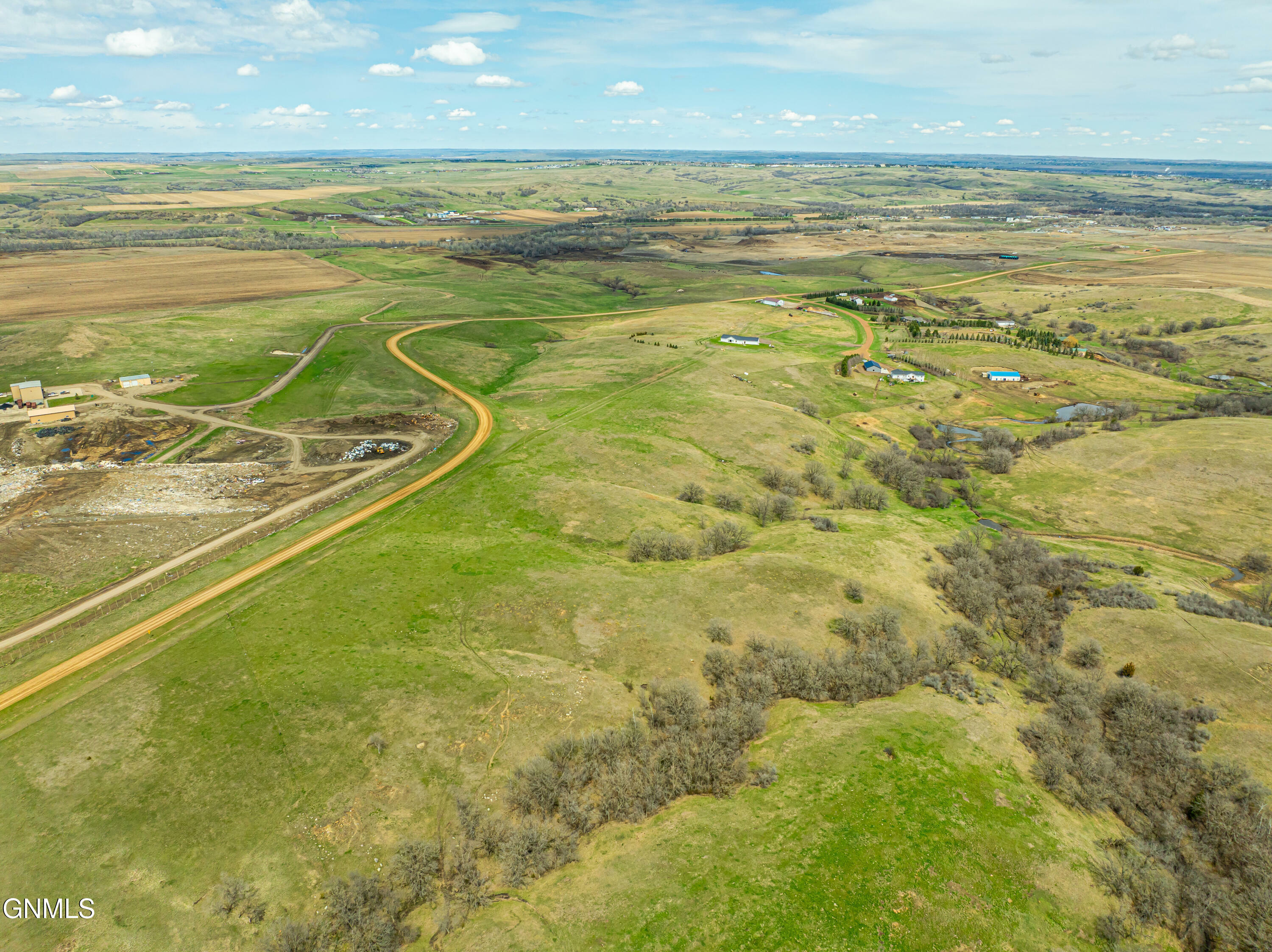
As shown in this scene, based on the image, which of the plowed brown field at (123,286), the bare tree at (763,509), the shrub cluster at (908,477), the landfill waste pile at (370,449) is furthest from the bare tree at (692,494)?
the plowed brown field at (123,286)

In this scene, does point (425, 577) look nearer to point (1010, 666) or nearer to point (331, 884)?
point (331, 884)

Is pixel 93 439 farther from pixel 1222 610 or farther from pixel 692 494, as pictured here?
pixel 1222 610

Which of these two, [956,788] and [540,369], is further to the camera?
[540,369]

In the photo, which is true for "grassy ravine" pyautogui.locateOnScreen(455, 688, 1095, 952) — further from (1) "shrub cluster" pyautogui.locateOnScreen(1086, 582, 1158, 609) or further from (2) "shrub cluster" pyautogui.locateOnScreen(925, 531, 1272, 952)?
(1) "shrub cluster" pyautogui.locateOnScreen(1086, 582, 1158, 609)

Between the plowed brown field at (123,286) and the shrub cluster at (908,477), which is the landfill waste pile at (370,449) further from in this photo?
the plowed brown field at (123,286)

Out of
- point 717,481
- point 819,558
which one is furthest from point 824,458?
point 819,558
